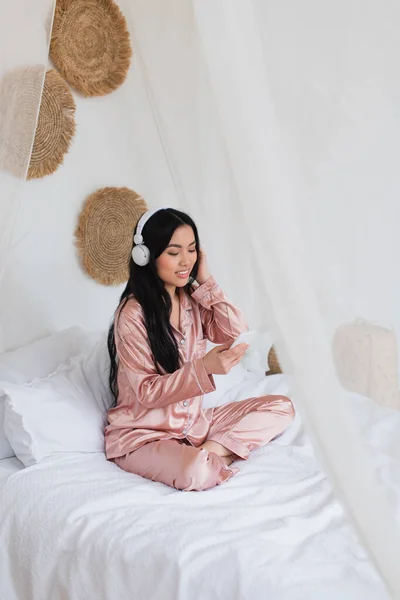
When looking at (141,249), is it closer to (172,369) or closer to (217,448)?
(172,369)

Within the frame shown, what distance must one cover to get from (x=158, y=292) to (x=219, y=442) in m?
0.44

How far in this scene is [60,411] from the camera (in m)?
2.03

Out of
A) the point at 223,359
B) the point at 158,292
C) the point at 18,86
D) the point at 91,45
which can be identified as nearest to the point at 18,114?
the point at 18,86

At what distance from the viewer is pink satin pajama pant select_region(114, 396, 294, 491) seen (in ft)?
5.83

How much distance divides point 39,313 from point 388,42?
5.51ft

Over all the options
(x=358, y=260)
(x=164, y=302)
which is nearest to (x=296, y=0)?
(x=358, y=260)

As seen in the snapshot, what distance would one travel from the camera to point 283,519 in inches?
60.4

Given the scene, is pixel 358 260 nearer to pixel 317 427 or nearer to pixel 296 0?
pixel 317 427

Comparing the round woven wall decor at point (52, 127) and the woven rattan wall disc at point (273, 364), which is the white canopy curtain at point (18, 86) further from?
the woven rattan wall disc at point (273, 364)

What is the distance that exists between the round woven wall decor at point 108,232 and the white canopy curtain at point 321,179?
1464mm

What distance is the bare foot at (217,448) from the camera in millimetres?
1944

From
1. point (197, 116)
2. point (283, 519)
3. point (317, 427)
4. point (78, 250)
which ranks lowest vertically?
point (283, 519)

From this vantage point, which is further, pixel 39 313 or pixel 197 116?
pixel 39 313

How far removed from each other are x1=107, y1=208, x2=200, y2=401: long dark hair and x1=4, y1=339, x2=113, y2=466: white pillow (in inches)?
9.8
